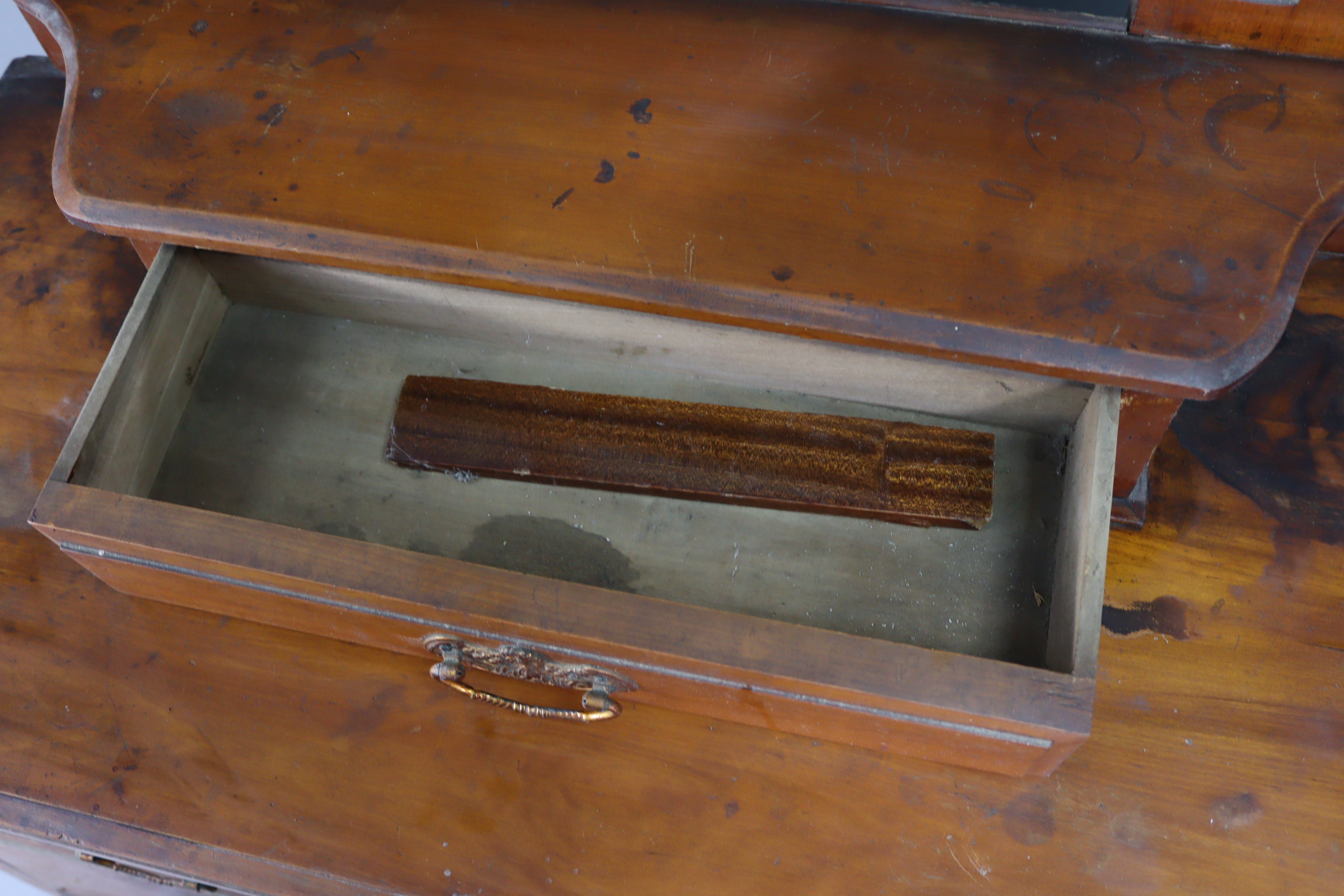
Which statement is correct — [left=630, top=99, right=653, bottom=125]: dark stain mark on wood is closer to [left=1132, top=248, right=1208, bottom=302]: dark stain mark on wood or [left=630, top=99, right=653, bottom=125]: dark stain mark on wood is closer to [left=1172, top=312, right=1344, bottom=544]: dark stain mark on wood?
[left=1132, top=248, right=1208, bottom=302]: dark stain mark on wood

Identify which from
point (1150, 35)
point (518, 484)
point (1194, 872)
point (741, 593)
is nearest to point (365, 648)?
point (518, 484)

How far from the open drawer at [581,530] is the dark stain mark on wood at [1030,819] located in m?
0.05

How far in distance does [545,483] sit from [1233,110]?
2.43 ft

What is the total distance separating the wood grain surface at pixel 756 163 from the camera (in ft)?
2.64

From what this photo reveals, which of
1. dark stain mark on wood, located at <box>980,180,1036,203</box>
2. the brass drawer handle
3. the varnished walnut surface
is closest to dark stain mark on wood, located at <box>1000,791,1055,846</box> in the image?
the varnished walnut surface

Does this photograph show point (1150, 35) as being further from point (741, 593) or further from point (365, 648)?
point (365, 648)

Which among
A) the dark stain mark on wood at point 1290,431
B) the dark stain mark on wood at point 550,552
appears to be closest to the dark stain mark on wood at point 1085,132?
the dark stain mark on wood at point 1290,431

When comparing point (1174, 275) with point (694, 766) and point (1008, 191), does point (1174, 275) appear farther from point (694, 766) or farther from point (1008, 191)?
point (694, 766)

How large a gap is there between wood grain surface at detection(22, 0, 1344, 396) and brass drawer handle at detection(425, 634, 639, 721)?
0.32 meters

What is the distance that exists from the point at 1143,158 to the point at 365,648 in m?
0.87

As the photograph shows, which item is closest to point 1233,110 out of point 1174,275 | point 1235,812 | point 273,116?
point 1174,275

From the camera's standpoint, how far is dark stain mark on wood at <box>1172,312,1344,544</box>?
3.27 ft

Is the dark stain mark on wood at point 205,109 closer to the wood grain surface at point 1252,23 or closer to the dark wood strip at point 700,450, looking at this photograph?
the dark wood strip at point 700,450

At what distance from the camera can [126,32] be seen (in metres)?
0.98
